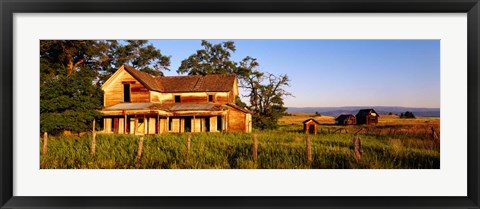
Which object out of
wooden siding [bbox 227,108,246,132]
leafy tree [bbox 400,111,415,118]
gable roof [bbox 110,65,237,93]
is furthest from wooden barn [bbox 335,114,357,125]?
gable roof [bbox 110,65,237,93]

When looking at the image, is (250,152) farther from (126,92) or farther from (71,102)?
(71,102)

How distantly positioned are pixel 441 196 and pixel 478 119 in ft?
3.98

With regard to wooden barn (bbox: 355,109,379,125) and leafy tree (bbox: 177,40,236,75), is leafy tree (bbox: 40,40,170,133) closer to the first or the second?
leafy tree (bbox: 177,40,236,75)

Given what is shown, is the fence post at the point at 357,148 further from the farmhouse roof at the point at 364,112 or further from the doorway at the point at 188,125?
the doorway at the point at 188,125

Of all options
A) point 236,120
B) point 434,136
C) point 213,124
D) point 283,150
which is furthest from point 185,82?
point 434,136

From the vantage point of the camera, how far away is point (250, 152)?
23.8 feet

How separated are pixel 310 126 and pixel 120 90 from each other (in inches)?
177

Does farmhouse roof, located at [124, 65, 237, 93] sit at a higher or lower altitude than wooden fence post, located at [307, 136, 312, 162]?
higher

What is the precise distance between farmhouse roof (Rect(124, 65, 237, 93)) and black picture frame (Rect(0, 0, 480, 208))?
2426 mm

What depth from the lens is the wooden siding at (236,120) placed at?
7602 millimetres

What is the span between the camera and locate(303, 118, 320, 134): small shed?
7.21 m
